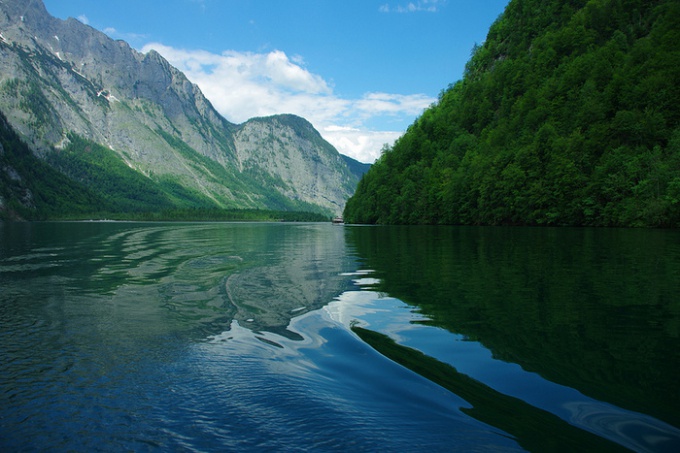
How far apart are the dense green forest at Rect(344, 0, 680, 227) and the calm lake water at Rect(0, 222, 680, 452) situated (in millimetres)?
53174

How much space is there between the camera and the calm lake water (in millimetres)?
4965

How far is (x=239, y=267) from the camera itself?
21828 millimetres

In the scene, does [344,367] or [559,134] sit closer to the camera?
[344,367]

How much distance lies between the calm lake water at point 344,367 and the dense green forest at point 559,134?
5317 centimetres

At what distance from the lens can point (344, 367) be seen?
7418mm

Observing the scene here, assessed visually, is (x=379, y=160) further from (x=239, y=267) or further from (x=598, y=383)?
(x=598, y=383)

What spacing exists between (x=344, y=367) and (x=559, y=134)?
3457 inches

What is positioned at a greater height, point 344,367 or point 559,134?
point 559,134

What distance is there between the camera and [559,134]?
82250 millimetres

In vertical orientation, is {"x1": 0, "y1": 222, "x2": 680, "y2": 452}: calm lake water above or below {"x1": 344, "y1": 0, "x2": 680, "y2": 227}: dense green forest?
below

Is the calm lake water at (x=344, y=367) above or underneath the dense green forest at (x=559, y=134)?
underneath

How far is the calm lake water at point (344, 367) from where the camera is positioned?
4.96m

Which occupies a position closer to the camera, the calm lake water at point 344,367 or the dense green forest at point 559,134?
the calm lake water at point 344,367

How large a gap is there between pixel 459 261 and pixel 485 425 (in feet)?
61.0
